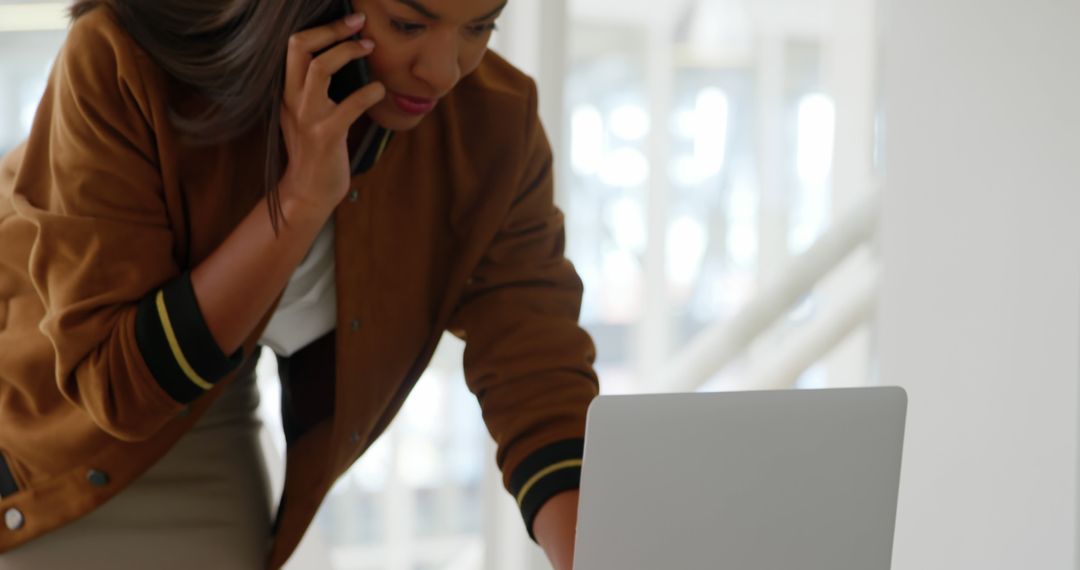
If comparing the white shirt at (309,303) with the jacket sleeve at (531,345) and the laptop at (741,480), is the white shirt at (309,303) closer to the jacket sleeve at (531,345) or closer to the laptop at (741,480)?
the jacket sleeve at (531,345)

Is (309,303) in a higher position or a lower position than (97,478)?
higher

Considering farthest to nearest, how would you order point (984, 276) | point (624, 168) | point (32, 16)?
1. point (624, 168)
2. point (32, 16)
3. point (984, 276)

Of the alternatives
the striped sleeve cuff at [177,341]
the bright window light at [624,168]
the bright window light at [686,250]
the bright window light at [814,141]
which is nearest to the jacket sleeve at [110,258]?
the striped sleeve cuff at [177,341]

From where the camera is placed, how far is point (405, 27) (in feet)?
3.72

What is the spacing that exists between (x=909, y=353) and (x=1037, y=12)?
2.07 feet

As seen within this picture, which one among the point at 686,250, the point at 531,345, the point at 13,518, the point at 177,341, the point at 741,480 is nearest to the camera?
the point at 741,480

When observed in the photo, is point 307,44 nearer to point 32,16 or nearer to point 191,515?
point 191,515

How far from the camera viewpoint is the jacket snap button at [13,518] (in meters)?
1.21

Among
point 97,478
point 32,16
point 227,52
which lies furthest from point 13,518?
point 32,16

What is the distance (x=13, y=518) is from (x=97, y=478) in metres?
0.09

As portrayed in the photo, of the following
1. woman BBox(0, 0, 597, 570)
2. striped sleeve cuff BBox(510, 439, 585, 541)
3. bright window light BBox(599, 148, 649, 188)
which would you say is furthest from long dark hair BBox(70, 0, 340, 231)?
bright window light BBox(599, 148, 649, 188)

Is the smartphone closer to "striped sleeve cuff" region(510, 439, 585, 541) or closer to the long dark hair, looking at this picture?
the long dark hair

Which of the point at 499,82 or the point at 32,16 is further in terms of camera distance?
the point at 32,16

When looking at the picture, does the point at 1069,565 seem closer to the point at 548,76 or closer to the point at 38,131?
the point at 548,76
